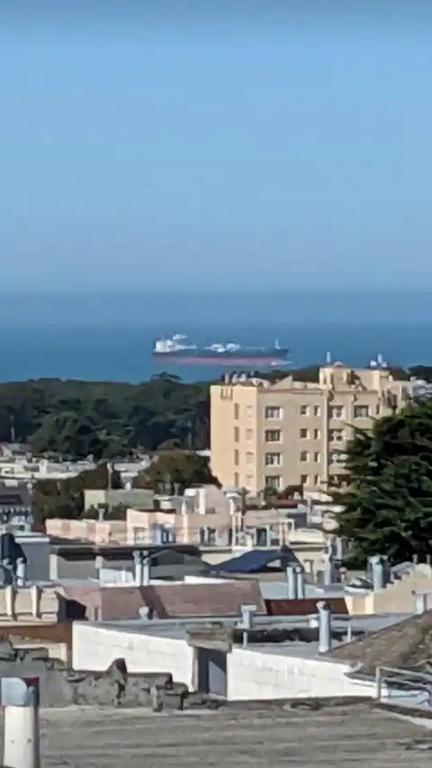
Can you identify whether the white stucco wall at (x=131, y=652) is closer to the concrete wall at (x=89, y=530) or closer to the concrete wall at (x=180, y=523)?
the concrete wall at (x=89, y=530)

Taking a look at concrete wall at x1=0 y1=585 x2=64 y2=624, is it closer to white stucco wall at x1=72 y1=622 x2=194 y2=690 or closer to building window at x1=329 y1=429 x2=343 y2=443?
white stucco wall at x1=72 y1=622 x2=194 y2=690

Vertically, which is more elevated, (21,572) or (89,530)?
(89,530)

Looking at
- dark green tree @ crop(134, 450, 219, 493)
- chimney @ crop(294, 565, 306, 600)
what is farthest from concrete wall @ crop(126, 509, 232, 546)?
dark green tree @ crop(134, 450, 219, 493)

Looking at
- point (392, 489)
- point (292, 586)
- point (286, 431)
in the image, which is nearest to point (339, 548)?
point (392, 489)

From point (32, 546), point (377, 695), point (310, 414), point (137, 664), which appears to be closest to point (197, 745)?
point (377, 695)

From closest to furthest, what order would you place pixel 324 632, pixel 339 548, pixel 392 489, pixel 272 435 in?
pixel 324 632 < pixel 339 548 < pixel 392 489 < pixel 272 435

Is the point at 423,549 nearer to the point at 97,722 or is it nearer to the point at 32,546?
the point at 32,546

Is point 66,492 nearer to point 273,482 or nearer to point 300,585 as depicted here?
point 273,482
